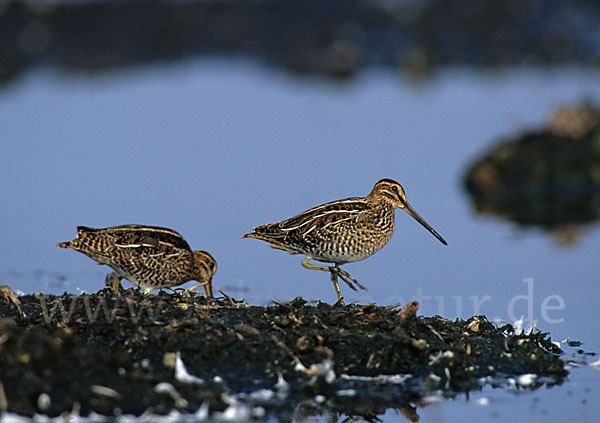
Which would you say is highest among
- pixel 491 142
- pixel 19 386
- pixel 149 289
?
pixel 491 142

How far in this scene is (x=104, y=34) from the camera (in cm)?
2275

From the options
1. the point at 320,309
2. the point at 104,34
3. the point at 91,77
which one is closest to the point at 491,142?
the point at 320,309

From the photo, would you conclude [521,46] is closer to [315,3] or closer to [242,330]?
[315,3]

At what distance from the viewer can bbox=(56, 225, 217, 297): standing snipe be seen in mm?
8500

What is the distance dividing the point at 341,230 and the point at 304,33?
48.4 ft

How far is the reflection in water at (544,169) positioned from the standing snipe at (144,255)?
192 inches

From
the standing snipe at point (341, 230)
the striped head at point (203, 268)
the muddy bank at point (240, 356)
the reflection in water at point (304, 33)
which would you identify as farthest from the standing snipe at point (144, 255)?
the reflection in water at point (304, 33)

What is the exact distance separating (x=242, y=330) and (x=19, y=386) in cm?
156

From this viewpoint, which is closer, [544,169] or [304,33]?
[544,169]

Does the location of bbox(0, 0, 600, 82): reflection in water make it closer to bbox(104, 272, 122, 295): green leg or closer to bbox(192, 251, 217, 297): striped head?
bbox(192, 251, 217, 297): striped head

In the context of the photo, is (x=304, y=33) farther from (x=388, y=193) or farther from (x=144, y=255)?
(x=144, y=255)

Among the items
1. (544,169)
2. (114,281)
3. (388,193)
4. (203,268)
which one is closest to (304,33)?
(544,169)

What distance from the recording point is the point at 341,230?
8.36 m

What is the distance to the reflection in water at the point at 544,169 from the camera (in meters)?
13.1
